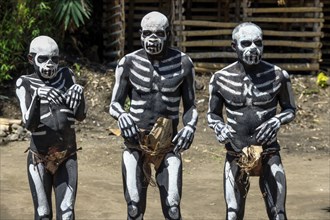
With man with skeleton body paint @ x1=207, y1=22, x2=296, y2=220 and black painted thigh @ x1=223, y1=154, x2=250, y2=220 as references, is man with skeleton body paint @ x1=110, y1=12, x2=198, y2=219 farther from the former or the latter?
black painted thigh @ x1=223, y1=154, x2=250, y2=220

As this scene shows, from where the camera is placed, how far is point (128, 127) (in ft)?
21.3

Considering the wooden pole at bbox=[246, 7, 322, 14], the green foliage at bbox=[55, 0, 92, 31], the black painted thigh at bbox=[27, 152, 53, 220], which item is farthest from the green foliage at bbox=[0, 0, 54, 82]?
the black painted thigh at bbox=[27, 152, 53, 220]

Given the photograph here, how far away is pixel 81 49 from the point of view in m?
18.7

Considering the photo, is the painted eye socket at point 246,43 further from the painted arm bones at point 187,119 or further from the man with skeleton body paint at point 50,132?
the man with skeleton body paint at point 50,132

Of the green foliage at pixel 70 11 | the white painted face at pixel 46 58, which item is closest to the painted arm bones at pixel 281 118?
the white painted face at pixel 46 58

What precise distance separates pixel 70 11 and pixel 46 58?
9.52 meters

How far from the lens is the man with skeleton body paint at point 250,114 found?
6508 mm

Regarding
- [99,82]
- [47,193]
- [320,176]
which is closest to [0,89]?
[99,82]

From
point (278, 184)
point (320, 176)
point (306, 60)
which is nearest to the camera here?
point (278, 184)

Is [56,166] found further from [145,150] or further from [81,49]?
[81,49]

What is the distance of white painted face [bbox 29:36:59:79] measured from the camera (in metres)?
6.70

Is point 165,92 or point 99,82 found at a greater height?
point 165,92

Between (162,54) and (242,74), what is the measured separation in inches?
28.5

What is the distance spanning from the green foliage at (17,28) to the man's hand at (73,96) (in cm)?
896
